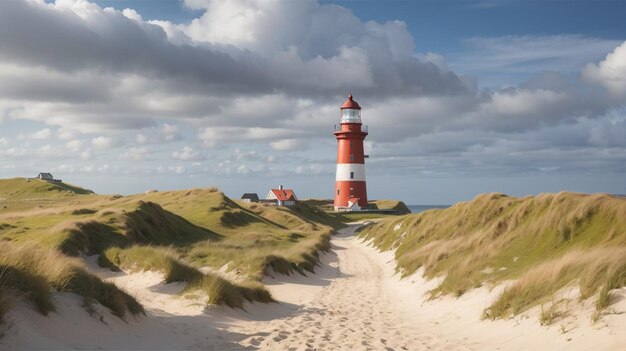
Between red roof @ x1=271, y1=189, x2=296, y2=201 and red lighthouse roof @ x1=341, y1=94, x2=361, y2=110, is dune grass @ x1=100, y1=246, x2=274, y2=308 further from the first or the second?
red roof @ x1=271, y1=189, x2=296, y2=201

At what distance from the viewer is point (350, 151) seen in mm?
64875

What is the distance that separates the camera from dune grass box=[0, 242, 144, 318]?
7652 mm

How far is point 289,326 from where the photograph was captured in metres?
11.2

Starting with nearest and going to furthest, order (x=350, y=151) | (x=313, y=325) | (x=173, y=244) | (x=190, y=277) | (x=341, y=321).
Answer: (x=313, y=325)
(x=341, y=321)
(x=190, y=277)
(x=173, y=244)
(x=350, y=151)

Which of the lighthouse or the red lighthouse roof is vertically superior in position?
the red lighthouse roof

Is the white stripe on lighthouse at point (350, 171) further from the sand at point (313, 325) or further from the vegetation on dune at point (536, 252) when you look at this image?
the sand at point (313, 325)

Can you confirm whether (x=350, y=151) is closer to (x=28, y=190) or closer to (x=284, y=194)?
(x=284, y=194)

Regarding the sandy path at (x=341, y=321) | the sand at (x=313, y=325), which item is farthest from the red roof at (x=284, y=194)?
the sand at (x=313, y=325)

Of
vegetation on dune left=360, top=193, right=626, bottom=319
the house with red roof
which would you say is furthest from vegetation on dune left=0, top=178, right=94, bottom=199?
vegetation on dune left=360, top=193, right=626, bottom=319

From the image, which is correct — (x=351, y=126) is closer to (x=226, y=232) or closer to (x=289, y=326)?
(x=226, y=232)

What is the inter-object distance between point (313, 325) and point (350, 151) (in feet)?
177

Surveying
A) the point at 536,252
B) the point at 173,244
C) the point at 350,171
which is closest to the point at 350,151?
the point at 350,171

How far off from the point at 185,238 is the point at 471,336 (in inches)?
917

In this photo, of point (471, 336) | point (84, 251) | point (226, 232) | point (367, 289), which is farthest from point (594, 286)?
point (226, 232)
